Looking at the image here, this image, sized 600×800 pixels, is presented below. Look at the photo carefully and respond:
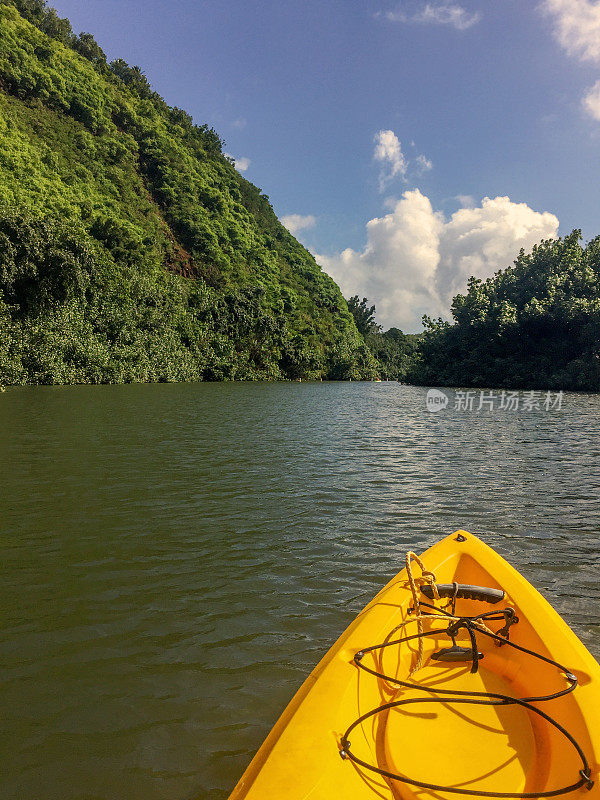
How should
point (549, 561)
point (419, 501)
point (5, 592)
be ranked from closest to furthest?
point (5, 592) → point (549, 561) → point (419, 501)

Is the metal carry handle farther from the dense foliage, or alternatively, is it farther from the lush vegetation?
the lush vegetation

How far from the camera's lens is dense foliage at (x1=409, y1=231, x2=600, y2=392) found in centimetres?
4146

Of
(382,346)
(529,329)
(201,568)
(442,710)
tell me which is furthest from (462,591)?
(382,346)

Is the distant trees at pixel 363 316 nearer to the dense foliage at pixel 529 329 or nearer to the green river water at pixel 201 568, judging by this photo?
the dense foliage at pixel 529 329

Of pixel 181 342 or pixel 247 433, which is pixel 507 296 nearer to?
pixel 181 342

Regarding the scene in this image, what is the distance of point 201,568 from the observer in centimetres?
532

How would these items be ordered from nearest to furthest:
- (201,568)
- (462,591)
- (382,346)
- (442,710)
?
(442,710) < (462,591) < (201,568) < (382,346)

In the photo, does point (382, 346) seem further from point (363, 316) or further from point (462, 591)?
point (462, 591)

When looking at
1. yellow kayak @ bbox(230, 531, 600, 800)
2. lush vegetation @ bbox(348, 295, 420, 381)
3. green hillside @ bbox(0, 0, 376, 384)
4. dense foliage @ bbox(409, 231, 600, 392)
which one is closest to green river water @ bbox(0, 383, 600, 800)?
yellow kayak @ bbox(230, 531, 600, 800)

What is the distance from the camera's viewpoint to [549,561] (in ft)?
18.7

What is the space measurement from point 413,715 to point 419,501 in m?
5.38

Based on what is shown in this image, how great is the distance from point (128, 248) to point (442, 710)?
165 ft

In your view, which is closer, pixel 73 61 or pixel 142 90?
pixel 73 61

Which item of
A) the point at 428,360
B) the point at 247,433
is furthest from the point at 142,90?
the point at 247,433
